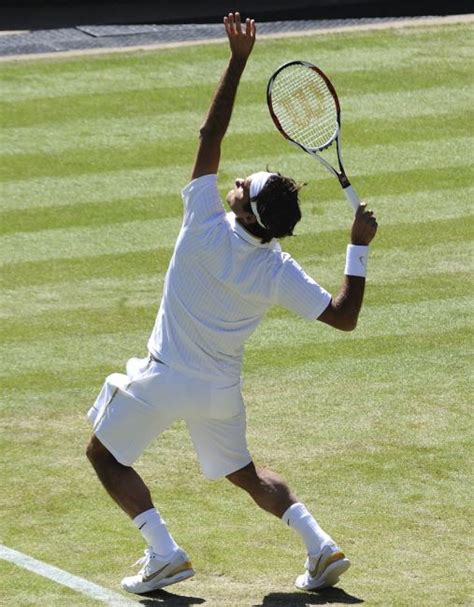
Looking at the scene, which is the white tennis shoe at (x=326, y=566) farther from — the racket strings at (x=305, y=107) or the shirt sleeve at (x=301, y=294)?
the racket strings at (x=305, y=107)

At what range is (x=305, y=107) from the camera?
801 centimetres

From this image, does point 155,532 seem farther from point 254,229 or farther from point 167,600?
point 254,229

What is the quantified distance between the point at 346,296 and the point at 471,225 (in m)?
6.29

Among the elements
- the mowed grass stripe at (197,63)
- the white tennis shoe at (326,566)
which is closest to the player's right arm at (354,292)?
the white tennis shoe at (326,566)

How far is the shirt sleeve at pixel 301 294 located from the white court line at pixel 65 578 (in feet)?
4.99

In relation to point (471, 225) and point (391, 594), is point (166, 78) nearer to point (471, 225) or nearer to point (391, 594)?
point (471, 225)

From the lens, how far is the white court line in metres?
7.17

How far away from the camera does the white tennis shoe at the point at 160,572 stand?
7109 mm

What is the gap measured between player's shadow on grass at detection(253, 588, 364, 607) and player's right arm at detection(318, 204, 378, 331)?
4.03 ft

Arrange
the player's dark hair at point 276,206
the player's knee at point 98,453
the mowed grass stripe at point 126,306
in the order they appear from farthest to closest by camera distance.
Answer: the mowed grass stripe at point 126,306 < the player's knee at point 98,453 < the player's dark hair at point 276,206

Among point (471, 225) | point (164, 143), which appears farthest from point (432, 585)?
point (164, 143)

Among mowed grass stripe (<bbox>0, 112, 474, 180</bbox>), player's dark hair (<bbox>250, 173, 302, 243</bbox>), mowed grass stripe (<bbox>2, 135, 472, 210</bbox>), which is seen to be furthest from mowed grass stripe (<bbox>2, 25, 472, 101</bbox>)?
player's dark hair (<bbox>250, 173, 302, 243</bbox>)

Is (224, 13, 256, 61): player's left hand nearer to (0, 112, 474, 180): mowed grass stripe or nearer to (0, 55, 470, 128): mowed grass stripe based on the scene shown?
(0, 112, 474, 180): mowed grass stripe

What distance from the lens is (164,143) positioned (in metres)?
14.8
